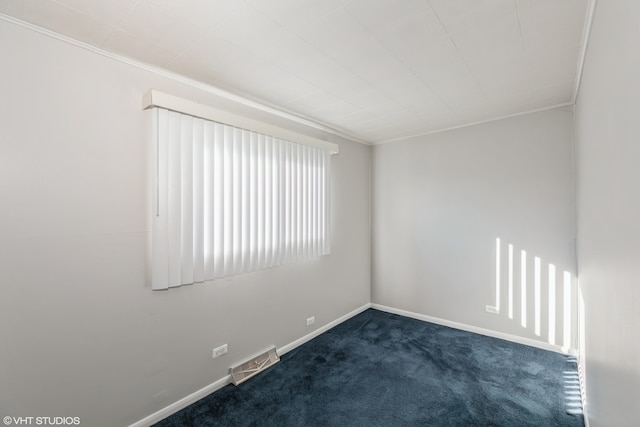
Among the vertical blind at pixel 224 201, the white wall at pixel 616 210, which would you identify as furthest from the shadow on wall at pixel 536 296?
the vertical blind at pixel 224 201

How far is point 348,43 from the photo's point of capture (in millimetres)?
1829

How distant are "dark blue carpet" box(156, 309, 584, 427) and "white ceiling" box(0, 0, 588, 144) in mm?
2660

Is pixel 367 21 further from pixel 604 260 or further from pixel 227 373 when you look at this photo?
pixel 227 373

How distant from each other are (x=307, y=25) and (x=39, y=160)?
1.78m

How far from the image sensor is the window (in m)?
2.09

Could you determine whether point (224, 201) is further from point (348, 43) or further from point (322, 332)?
point (322, 332)

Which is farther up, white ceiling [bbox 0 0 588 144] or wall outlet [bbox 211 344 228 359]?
white ceiling [bbox 0 0 588 144]

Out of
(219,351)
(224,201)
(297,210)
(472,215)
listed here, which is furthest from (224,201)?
(472,215)

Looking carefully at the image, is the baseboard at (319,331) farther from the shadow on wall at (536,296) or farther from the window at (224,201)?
the shadow on wall at (536,296)

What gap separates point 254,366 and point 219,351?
0.41 meters

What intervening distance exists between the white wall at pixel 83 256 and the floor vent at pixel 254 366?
0.18m

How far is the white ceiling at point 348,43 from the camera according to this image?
151cm

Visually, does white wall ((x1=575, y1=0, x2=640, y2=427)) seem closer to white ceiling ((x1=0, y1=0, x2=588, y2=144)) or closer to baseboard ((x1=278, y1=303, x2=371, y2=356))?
white ceiling ((x1=0, y1=0, x2=588, y2=144))

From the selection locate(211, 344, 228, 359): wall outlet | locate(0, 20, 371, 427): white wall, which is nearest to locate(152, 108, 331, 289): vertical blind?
locate(0, 20, 371, 427): white wall
